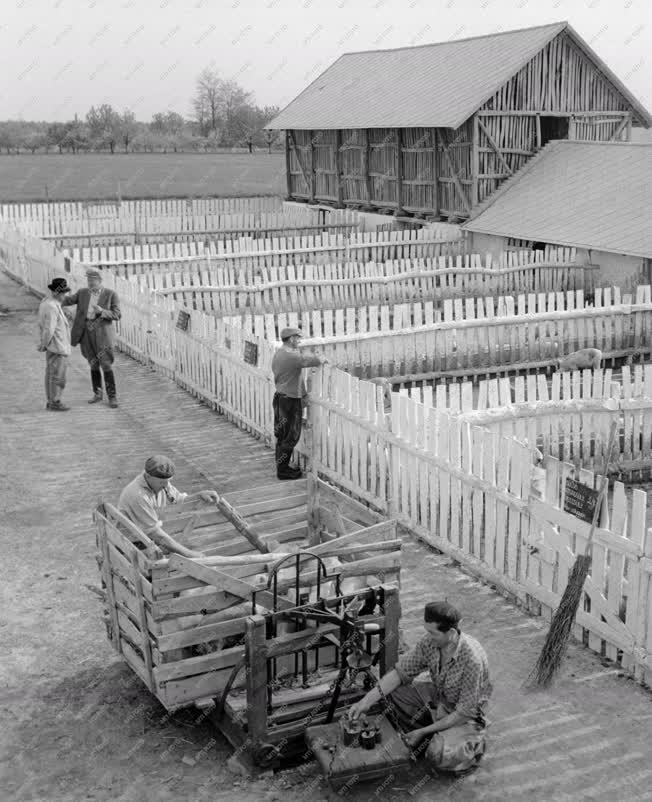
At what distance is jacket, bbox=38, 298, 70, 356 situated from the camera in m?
14.4

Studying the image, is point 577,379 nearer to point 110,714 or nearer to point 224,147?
point 110,714

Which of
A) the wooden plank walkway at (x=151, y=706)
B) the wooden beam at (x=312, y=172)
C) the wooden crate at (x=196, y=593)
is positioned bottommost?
the wooden plank walkway at (x=151, y=706)

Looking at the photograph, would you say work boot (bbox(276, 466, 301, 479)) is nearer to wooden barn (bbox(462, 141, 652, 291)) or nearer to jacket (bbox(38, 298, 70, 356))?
jacket (bbox(38, 298, 70, 356))

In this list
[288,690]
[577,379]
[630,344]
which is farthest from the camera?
[630,344]

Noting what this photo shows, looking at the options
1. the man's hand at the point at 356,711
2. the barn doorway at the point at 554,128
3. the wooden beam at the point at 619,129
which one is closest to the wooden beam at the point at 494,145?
the barn doorway at the point at 554,128

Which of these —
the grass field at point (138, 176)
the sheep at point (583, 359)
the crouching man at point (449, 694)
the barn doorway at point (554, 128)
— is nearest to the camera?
the crouching man at point (449, 694)

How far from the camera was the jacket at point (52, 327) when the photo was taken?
47.2 ft

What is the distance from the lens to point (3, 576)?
9.24 meters

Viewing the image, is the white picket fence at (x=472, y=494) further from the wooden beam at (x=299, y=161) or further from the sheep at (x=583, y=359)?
the wooden beam at (x=299, y=161)

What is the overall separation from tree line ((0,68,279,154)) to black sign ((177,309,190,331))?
111m

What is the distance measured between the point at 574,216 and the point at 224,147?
4675 inches

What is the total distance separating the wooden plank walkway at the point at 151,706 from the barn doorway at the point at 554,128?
943 inches

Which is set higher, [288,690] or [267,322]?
[267,322]

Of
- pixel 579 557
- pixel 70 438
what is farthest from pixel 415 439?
pixel 70 438
